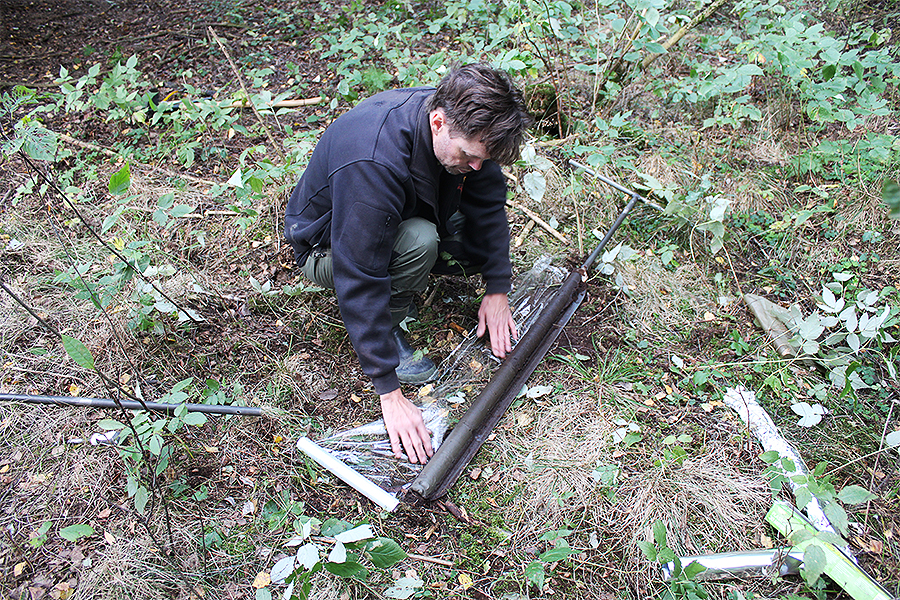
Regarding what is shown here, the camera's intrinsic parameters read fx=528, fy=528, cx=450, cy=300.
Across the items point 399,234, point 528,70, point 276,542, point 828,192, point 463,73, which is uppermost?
point 463,73

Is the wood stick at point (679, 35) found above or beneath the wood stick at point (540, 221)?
above

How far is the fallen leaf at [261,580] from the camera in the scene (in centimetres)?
178

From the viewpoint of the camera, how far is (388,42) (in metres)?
4.29

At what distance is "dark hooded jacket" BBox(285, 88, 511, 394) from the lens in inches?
70.4

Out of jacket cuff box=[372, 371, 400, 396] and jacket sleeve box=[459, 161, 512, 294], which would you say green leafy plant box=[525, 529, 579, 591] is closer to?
jacket cuff box=[372, 371, 400, 396]

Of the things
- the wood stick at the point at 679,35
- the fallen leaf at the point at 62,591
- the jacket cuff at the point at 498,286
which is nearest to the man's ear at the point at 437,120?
the jacket cuff at the point at 498,286

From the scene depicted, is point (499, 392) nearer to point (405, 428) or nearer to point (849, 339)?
point (405, 428)

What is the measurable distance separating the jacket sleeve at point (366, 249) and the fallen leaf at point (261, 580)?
0.77 meters

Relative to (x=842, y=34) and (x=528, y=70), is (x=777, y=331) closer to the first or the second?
(x=528, y=70)

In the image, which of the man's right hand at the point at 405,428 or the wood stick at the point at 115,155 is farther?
the wood stick at the point at 115,155

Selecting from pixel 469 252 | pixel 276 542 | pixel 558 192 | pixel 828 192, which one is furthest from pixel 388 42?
pixel 276 542

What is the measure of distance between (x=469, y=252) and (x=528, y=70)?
149 centimetres

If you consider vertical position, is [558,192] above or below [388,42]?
below

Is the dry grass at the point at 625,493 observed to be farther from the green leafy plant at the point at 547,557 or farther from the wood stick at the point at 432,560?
the wood stick at the point at 432,560
